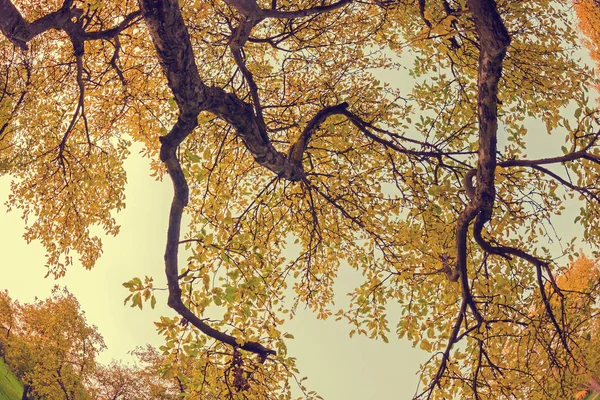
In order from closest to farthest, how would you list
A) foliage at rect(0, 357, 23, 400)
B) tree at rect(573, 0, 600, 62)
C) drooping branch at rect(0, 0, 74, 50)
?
drooping branch at rect(0, 0, 74, 50)
tree at rect(573, 0, 600, 62)
foliage at rect(0, 357, 23, 400)

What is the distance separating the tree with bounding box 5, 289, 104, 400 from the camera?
29828 mm

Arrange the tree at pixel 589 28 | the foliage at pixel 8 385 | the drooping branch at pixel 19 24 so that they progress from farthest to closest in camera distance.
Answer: the foliage at pixel 8 385 → the tree at pixel 589 28 → the drooping branch at pixel 19 24

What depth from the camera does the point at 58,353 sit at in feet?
101

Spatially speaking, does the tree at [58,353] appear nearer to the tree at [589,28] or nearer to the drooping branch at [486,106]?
the drooping branch at [486,106]

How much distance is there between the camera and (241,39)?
7746mm

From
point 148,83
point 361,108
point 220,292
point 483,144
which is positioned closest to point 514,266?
point 483,144

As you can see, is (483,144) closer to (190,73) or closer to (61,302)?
(190,73)

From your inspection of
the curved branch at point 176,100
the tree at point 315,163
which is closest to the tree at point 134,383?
the tree at point 315,163

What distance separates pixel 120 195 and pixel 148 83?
3286 mm

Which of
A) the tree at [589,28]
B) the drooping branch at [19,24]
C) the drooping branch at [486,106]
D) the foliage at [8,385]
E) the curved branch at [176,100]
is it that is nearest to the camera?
the drooping branch at [486,106]

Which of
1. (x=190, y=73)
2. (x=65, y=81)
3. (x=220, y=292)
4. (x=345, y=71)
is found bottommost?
(x=220, y=292)

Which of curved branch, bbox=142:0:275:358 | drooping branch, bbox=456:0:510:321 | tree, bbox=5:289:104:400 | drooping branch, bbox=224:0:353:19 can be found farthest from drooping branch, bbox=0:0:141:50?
tree, bbox=5:289:104:400

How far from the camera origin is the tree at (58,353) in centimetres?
2983

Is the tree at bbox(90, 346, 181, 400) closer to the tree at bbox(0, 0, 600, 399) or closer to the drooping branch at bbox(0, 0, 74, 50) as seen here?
the tree at bbox(0, 0, 600, 399)
